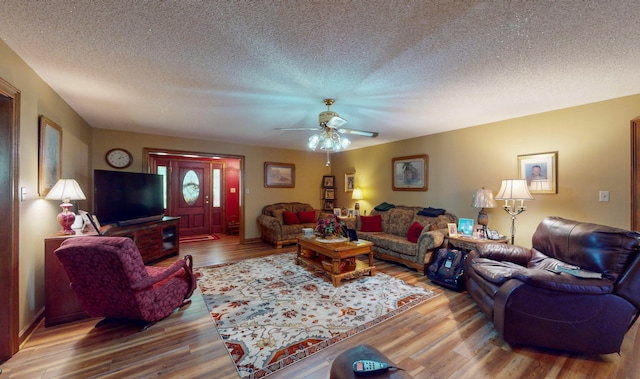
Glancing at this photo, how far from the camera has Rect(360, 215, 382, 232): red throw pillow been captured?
5012 mm

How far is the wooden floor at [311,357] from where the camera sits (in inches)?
70.1

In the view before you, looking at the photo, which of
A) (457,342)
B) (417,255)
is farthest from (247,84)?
Answer: (417,255)

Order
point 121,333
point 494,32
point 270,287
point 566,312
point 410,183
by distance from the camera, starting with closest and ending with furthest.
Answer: point 494,32, point 566,312, point 121,333, point 270,287, point 410,183

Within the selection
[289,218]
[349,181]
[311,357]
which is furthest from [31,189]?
[349,181]

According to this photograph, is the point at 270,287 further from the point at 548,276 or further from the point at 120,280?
the point at 548,276

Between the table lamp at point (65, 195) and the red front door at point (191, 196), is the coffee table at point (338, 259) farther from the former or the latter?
the red front door at point (191, 196)

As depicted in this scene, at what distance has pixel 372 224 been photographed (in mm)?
5027

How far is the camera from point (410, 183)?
5184 mm

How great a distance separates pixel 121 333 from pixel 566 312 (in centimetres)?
375

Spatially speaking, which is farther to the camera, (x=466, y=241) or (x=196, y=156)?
(x=196, y=156)

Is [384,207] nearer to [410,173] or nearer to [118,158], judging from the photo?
[410,173]

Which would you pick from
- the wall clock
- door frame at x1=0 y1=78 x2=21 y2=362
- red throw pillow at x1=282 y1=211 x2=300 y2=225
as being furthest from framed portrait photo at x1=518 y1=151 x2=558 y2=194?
the wall clock

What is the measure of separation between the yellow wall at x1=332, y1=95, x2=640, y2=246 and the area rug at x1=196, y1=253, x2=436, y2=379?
79.4 inches

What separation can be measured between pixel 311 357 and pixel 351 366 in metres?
0.87
